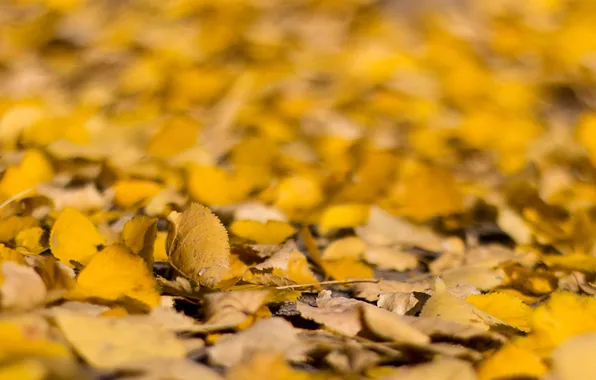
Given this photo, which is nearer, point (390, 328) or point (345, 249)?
point (390, 328)

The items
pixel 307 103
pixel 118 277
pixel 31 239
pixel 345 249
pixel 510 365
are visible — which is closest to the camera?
pixel 510 365

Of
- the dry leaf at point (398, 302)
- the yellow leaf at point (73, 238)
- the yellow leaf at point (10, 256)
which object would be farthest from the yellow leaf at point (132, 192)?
the dry leaf at point (398, 302)

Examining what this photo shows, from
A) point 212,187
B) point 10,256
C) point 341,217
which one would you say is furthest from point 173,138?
point 10,256

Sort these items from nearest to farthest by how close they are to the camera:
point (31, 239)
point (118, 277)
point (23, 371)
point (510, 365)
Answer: point (23, 371) → point (510, 365) → point (118, 277) → point (31, 239)

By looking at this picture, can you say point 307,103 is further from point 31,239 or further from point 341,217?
point 31,239

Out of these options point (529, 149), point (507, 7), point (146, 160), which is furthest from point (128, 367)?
point (507, 7)

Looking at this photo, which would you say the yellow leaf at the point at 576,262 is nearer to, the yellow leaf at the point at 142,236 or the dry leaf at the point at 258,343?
the dry leaf at the point at 258,343

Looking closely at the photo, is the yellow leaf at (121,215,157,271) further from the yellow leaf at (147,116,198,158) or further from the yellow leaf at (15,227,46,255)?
the yellow leaf at (147,116,198,158)

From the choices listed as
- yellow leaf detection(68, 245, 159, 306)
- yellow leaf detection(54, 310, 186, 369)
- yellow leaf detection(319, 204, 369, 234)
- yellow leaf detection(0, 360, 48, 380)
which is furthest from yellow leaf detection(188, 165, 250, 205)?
yellow leaf detection(0, 360, 48, 380)
